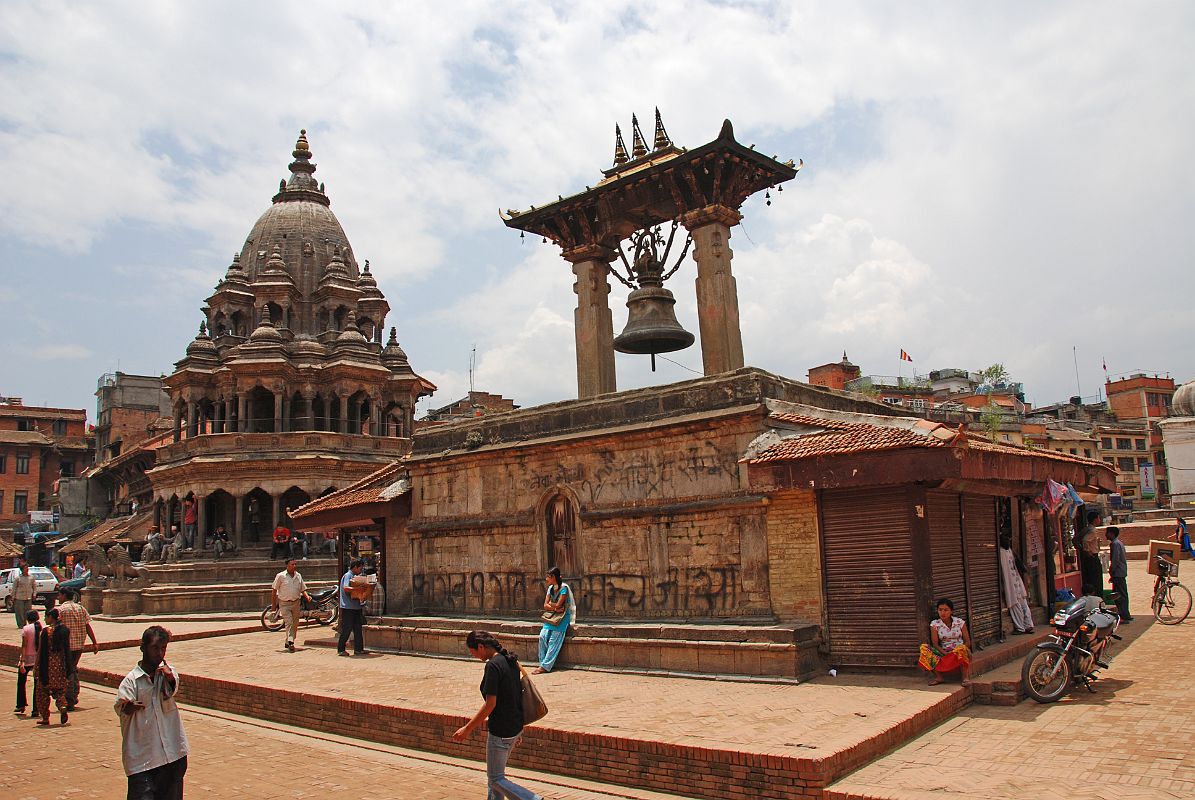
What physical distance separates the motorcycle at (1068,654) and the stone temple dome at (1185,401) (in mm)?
54085

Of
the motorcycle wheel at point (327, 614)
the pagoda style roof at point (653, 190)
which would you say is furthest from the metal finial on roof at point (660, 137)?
the motorcycle wheel at point (327, 614)

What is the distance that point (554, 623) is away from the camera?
1268 cm

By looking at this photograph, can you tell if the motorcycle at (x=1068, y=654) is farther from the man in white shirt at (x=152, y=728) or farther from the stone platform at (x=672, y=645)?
the man in white shirt at (x=152, y=728)

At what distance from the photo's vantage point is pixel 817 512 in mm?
11117

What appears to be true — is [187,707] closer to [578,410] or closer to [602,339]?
[578,410]

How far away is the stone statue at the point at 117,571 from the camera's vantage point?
28.5 meters

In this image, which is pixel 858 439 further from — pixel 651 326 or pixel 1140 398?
pixel 1140 398

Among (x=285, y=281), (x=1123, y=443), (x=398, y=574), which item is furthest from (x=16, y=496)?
(x=1123, y=443)

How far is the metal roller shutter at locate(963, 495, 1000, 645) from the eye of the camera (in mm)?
11797

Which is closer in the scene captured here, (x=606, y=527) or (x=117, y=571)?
(x=606, y=527)

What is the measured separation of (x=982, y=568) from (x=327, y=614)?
16.0 meters

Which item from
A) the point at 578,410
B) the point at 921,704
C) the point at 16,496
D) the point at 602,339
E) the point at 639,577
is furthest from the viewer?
the point at 16,496

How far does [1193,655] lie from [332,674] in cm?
1197

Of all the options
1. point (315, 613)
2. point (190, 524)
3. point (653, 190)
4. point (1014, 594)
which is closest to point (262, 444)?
point (190, 524)
